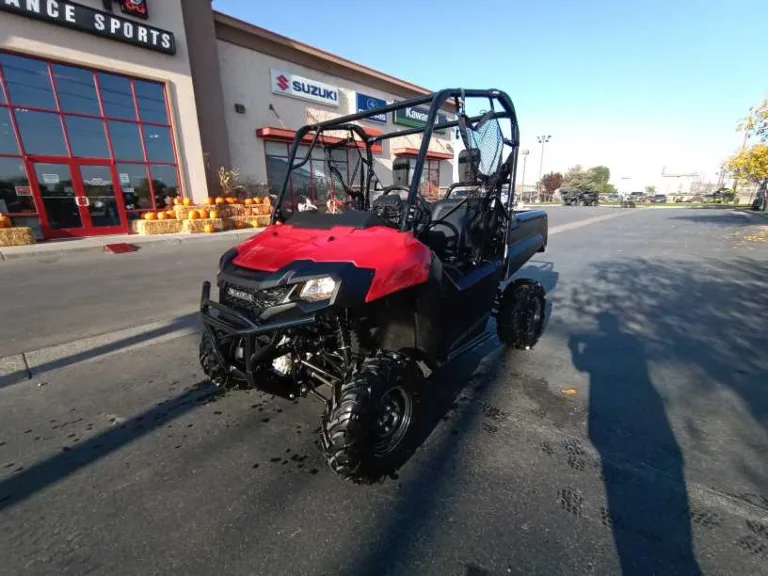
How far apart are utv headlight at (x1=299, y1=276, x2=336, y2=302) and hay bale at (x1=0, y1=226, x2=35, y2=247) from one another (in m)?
11.0

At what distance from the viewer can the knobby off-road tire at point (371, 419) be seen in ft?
6.19

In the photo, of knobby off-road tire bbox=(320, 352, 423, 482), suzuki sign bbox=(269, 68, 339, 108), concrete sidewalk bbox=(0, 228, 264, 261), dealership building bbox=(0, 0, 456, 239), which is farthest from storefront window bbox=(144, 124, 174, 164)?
knobby off-road tire bbox=(320, 352, 423, 482)

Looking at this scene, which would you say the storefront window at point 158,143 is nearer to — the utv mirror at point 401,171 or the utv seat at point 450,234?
the utv mirror at point 401,171

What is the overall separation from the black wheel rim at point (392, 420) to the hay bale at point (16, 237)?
445 inches

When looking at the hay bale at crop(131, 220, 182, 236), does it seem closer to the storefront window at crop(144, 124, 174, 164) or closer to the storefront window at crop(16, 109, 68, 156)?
the storefront window at crop(144, 124, 174, 164)

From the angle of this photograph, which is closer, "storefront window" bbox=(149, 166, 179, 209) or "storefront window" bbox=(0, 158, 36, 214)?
"storefront window" bbox=(0, 158, 36, 214)

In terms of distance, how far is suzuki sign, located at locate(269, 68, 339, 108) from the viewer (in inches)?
623

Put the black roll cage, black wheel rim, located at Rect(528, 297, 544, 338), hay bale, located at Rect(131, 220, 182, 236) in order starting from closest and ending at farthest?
the black roll cage, black wheel rim, located at Rect(528, 297, 544, 338), hay bale, located at Rect(131, 220, 182, 236)

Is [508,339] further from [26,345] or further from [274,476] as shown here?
[26,345]

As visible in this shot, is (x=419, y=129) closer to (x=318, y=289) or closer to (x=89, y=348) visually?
(x=318, y=289)

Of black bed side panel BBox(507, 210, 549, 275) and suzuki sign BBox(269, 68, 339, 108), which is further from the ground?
suzuki sign BBox(269, 68, 339, 108)

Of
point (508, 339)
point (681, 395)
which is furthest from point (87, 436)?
point (681, 395)

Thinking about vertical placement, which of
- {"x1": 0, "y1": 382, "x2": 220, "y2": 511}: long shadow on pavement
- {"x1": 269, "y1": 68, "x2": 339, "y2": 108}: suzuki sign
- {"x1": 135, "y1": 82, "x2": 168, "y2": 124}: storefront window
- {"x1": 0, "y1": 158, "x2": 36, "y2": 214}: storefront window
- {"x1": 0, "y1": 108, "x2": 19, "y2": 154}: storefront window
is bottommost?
{"x1": 0, "y1": 382, "x2": 220, "y2": 511}: long shadow on pavement

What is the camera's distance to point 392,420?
7.42ft
